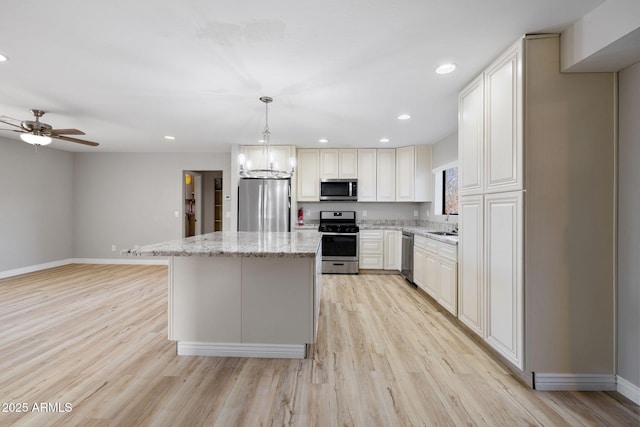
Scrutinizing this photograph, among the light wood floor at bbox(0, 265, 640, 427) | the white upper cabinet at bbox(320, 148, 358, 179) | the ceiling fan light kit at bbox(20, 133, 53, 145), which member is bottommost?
the light wood floor at bbox(0, 265, 640, 427)

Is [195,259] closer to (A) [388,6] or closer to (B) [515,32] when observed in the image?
(A) [388,6]

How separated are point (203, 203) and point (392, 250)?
518 cm

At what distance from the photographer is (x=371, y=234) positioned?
5.21m

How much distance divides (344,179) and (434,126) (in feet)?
6.22

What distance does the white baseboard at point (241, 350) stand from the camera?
227 centimetres

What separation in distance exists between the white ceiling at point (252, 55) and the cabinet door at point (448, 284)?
1777 millimetres

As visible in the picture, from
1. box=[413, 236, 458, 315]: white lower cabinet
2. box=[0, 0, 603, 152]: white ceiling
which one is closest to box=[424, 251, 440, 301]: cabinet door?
box=[413, 236, 458, 315]: white lower cabinet

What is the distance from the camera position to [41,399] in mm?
1744

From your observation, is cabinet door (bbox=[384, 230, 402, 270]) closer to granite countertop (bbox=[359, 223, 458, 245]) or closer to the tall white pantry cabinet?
granite countertop (bbox=[359, 223, 458, 245])

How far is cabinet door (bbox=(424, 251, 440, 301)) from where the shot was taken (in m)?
3.41

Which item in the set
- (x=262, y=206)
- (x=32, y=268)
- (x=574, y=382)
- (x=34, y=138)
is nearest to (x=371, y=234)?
(x=262, y=206)

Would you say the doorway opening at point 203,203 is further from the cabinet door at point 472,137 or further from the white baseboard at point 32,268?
the cabinet door at point 472,137

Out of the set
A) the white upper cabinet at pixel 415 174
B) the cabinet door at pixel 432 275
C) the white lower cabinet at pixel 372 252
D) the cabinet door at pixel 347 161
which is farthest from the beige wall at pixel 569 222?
the cabinet door at pixel 347 161

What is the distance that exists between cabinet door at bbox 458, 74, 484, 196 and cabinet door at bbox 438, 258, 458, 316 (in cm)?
83
